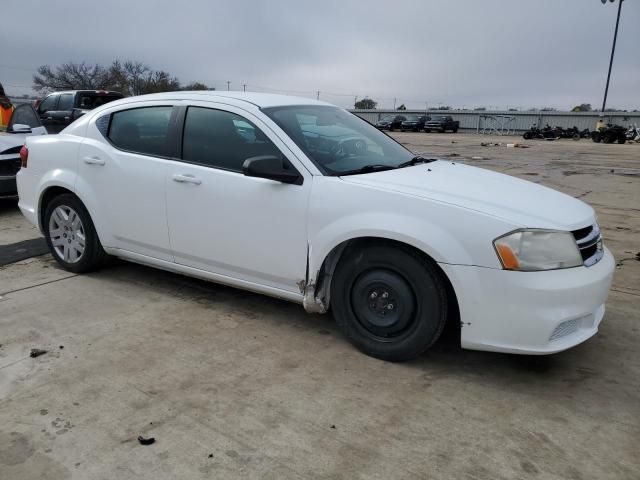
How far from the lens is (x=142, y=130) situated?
4.24 m

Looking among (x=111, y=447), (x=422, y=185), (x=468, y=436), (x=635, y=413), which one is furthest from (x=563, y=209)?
(x=111, y=447)

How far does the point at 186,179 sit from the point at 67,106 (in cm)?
1154

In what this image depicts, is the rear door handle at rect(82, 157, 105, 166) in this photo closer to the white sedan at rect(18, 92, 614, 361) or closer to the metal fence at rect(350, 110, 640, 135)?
the white sedan at rect(18, 92, 614, 361)

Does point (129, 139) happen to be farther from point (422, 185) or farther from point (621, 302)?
point (621, 302)

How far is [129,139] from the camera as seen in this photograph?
169 inches

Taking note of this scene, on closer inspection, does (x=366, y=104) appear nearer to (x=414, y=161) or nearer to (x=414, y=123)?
(x=414, y=123)

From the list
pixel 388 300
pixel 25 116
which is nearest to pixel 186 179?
pixel 388 300

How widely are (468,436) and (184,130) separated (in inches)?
114

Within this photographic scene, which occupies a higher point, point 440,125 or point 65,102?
point 65,102

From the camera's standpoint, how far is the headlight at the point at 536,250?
2.83 m

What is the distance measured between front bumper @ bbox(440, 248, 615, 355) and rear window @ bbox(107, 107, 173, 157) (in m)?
2.45

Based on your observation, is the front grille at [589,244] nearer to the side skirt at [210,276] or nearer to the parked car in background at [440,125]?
the side skirt at [210,276]

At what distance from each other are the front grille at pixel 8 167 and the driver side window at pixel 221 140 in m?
4.52

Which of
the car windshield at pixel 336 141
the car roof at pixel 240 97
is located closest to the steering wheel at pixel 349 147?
the car windshield at pixel 336 141
